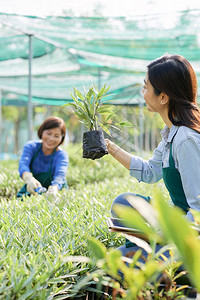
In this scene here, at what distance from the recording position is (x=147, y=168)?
2.06 meters

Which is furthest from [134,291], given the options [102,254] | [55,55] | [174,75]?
[55,55]

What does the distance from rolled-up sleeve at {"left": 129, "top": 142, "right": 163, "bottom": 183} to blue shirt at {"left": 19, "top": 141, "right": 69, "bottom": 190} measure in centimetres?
159

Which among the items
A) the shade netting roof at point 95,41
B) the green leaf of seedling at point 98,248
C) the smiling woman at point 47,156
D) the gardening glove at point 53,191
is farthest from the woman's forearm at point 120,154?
the shade netting roof at point 95,41

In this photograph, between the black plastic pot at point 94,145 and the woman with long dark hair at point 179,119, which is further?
the black plastic pot at point 94,145

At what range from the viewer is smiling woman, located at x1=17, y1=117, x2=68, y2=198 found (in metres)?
3.68

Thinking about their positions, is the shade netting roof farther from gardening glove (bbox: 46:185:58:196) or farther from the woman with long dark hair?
the woman with long dark hair

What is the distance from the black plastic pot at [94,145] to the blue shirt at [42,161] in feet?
4.94

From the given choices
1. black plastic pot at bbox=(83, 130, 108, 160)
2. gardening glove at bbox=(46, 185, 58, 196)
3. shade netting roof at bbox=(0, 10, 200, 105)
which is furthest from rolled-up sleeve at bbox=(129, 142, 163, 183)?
shade netting roof at bbox=(0, 10, 200, 105)

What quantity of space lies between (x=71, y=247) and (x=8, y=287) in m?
0.46

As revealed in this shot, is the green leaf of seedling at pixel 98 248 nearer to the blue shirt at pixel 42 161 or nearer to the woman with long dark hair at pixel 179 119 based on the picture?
the woman with long dark hair at pixel 179 119

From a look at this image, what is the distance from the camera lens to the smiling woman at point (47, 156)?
3680 millimetres

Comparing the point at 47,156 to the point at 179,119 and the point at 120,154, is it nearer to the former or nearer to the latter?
the point at 120,154

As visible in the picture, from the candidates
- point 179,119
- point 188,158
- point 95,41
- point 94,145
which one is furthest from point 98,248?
point 95,41

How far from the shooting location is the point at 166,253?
5.30ft
